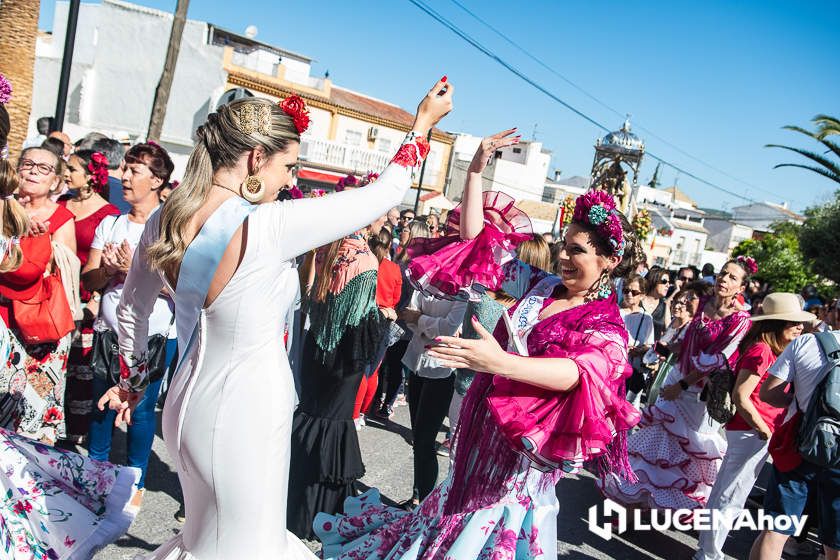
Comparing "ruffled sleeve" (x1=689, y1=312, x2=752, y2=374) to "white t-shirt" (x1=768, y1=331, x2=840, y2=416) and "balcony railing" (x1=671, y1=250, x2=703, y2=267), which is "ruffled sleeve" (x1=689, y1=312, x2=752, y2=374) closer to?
"white t-shirt" (x1=768, y1=331, x2=840, y2=416)

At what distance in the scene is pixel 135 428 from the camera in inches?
151

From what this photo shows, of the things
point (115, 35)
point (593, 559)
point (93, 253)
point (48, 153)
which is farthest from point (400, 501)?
point (115, 35)

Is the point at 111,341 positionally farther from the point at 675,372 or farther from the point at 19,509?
the point at 675,372

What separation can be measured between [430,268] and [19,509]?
197 cm

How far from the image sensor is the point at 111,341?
4.03 m

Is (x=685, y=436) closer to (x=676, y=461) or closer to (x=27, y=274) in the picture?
(x=676, y=461)

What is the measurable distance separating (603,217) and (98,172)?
378 cm

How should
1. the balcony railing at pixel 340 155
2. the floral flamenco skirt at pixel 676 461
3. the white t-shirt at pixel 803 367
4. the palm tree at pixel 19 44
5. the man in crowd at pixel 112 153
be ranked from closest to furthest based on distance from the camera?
the white t-shirt at pixel 803 367
the floral flamenco skirt at pixel 676 461
the man in crowd at pixel 112 153
the palm tree at pixel 19 44
the balcony railing at pixel 340 155

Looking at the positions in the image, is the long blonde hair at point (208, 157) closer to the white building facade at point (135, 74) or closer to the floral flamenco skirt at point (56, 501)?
the floral flamenco skirt at point (56, 501)

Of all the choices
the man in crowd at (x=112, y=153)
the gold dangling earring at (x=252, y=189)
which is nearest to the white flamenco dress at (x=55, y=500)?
the gold dangling earring at (x=252, y=189)

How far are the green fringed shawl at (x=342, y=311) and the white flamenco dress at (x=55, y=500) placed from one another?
133 centimetres

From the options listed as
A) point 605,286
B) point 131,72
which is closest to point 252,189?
point 605,286

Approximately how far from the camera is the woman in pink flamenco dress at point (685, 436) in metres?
5.01

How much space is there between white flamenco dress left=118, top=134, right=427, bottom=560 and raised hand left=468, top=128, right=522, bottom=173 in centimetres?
73
